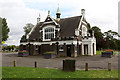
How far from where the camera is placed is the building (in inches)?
1035

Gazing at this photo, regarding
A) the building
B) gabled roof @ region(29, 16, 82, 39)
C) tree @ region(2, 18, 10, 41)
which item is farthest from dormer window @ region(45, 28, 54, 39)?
tree @ region(2, 18, 10, 41)

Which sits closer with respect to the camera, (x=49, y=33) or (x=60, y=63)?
(x=60, y=63)

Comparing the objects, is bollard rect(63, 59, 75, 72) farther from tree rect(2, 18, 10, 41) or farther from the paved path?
tree rect(2, 18, 10, 41)

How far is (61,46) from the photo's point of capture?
1075 inches

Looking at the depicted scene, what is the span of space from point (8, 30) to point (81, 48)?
44838mm

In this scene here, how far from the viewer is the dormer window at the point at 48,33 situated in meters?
30.6

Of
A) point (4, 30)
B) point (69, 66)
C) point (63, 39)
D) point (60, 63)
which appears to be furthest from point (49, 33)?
point (4, 30)

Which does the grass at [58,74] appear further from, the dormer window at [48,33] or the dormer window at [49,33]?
the dormer window at [49,33]

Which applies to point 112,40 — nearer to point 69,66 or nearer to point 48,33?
point 48,33

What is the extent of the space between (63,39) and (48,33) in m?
6.32

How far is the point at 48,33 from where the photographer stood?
31234mm

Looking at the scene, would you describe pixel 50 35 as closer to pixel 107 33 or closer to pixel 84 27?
pixel 84 27

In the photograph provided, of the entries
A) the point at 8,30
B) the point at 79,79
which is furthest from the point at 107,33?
the point at 79,79

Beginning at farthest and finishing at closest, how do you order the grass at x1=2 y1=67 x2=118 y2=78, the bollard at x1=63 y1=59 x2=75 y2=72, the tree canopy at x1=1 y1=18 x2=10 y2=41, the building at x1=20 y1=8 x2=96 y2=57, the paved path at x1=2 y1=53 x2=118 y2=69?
the tree canopy at x1=1 y1=18 x2=10 y2=41 < the building at x1=20 y1=8 x2=96 y2=57 < the paved path at x1=2 y1=53 x2=118 y2=69 < the bollard at x1=63 y1=59 x2=75 y2=72 < the grass at x1=2 y1=67 x2=118 y2=78
